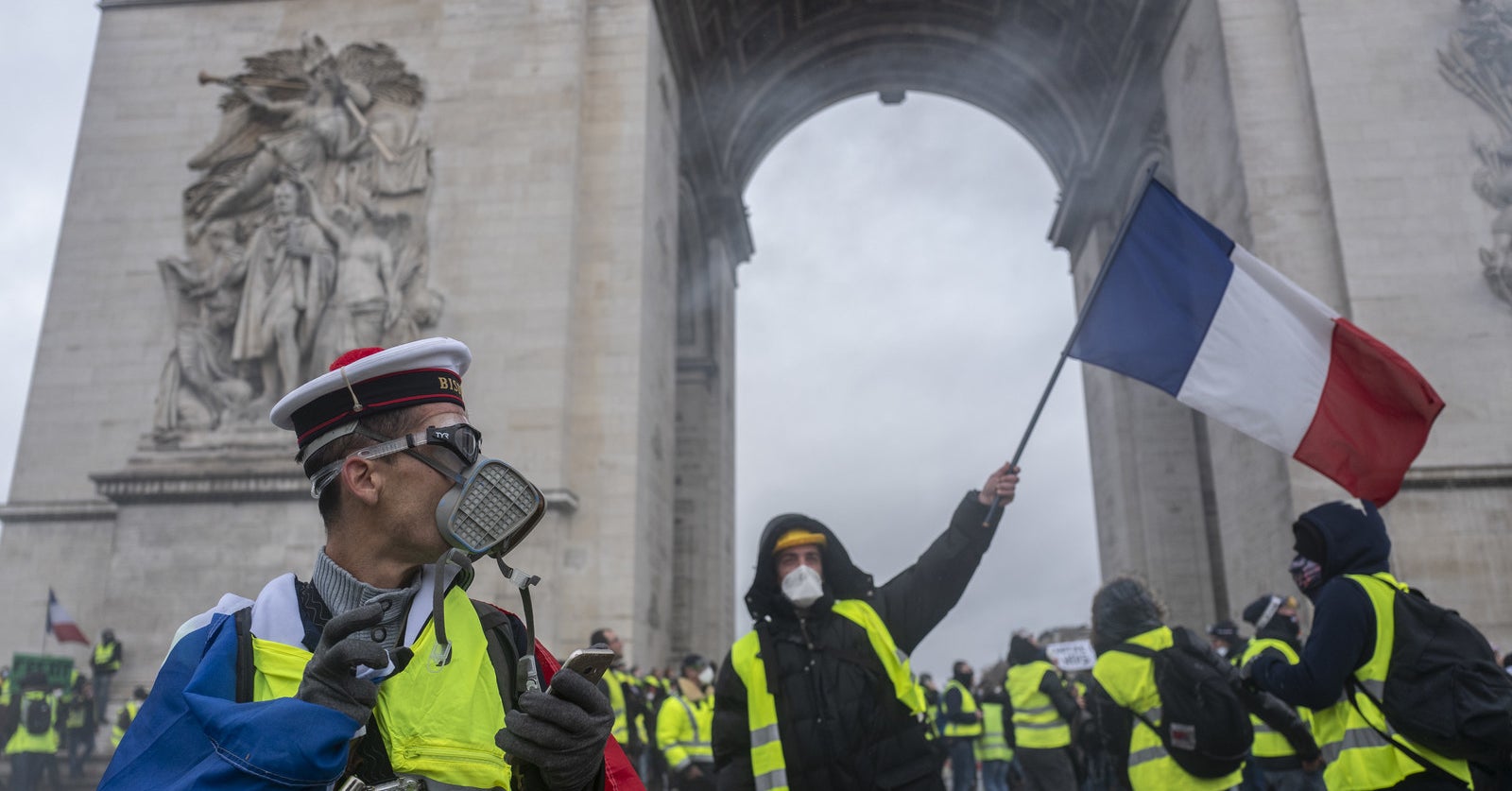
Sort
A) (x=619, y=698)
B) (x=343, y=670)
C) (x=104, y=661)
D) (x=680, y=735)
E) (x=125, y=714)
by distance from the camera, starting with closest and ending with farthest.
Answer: (x=343, y=670) → (x=680, y=735) → (x=619, y=698) → (x=125, y=714) → (x=104, y=661)

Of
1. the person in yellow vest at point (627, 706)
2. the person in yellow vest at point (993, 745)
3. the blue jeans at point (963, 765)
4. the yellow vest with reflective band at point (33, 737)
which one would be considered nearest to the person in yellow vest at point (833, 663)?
the person in yellow vest at point (627, 706)

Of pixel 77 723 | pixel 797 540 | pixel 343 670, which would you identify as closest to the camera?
pixel 343 670

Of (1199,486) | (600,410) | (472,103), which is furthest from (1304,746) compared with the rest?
(1199,486)

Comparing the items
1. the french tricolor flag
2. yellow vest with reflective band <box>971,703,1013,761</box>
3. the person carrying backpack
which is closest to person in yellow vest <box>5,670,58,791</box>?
yellow vest with reflective band <box>971,703,1013,761</box>

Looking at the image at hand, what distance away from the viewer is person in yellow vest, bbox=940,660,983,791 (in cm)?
1180

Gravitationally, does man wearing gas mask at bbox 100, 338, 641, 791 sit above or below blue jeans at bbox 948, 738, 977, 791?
above

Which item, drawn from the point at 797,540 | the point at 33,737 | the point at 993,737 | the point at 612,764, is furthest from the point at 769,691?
the point at 33,737

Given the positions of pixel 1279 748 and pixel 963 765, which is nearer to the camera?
pixel 1279 748

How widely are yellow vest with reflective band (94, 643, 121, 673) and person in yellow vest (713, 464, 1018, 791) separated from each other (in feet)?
33.5

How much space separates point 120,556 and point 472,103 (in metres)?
6.72

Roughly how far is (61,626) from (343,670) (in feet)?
41.0

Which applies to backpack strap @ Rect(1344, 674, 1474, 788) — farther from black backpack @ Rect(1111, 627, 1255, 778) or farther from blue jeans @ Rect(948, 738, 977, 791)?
blue jeans @ Rect(948, 738, 977, 791)

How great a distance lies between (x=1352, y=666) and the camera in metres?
3.61

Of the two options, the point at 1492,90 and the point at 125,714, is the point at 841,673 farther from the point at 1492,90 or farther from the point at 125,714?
the point at 1492,90
